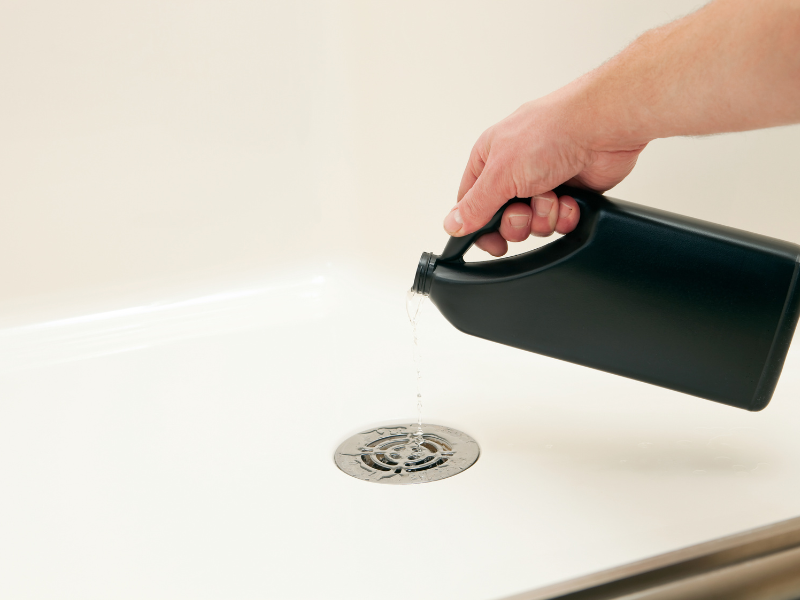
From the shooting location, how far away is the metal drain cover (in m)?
0.66

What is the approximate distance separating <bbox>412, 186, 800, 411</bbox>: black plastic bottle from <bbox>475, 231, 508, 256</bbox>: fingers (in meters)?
0.07

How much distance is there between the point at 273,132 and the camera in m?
1.18

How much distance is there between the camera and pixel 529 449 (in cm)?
69

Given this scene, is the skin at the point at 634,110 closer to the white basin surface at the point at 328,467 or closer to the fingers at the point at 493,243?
the fingers at the point at 493,243

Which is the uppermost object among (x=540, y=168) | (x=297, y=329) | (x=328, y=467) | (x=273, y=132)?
(x=273, y=132)

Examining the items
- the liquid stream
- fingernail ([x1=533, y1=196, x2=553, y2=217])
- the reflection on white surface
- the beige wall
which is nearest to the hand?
fingernail ([x1=533, y1=196, x2=553, y2=217])

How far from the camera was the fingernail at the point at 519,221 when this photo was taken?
0.64m

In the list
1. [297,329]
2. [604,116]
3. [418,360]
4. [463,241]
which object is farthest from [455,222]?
[297,329]

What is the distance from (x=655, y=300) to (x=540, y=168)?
0.14 meters

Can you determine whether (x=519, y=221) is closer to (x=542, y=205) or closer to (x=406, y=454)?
(x=542, y=205)

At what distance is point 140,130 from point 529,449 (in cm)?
76

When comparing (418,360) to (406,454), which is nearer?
(406,454)

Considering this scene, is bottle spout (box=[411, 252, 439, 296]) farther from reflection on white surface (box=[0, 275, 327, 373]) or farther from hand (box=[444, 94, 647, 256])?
reflection on white surface (box=[0, 275, 327, 373])

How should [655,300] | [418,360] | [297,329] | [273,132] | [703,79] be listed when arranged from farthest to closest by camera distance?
[273,132] < [297,329] < [418,360] < [655,300] < [703,79]
